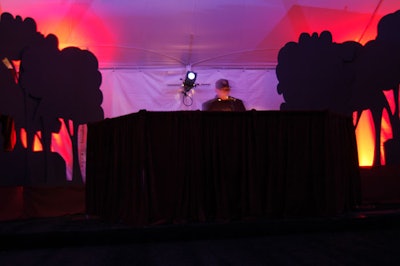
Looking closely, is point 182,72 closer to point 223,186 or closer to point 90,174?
point 90,174

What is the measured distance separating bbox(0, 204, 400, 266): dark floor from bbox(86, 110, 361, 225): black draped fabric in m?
0.19

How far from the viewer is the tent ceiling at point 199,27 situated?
6.97 meters

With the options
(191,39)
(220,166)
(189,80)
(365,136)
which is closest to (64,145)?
(189,80)

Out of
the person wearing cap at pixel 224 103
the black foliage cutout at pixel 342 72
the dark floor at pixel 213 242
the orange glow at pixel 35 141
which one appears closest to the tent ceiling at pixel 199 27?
the black foliage cutout at pixel 342 72

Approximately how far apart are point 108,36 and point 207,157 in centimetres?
388

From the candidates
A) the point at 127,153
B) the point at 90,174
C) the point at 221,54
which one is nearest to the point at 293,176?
the point at 127,153

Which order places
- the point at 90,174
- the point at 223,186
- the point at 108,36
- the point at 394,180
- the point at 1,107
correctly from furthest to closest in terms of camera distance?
the point at 108,36 < the point at 394,180 < the point at 1,107 < the point at 90,174 < the point at 223,186

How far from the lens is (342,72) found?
293 inches

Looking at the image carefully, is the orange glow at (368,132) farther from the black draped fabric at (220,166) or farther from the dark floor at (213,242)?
the black draped fabric at (220,166)

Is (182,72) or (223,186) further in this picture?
(182,72)

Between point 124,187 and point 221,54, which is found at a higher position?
point 221,54

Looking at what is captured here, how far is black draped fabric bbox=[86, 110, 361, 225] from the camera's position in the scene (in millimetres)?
4605

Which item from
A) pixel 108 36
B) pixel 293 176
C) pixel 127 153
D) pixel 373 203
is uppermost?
pixel 108 36

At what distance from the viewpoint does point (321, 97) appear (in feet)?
24.5
